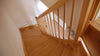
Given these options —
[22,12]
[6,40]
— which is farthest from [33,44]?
[22,12]

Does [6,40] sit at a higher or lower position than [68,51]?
higher

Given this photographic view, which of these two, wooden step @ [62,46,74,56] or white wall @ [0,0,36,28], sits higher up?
white wall @ [0,0,36,28]

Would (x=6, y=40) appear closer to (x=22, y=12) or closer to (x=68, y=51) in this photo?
(x=68, y=51)

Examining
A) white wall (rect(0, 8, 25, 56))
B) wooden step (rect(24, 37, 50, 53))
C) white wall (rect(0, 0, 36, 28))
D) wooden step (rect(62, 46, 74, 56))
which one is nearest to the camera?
white wall (rect(0, 8, 25, 56))

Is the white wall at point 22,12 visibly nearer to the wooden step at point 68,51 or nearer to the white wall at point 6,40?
the white wall at point 6,40

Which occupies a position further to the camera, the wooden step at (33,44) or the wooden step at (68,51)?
the wooden step at (33,44)

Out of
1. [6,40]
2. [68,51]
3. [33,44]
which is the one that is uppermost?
[6,40]

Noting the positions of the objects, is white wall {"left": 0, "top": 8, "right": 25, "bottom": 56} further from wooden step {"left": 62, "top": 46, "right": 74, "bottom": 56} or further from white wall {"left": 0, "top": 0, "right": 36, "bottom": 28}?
white wall {"left": 0, "top": 0, "right": 36, "bottom": 28}

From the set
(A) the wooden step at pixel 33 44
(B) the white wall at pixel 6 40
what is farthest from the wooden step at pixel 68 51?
(B) the white wall at pixel 6 40

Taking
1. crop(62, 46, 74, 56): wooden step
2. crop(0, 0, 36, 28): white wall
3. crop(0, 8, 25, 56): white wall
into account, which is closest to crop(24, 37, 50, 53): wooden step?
crop(0, 8, 25, 56): white wall

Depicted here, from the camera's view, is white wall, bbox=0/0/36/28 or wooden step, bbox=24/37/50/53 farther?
white wall, bbox=0/0/36/28

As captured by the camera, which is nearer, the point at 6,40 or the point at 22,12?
the point at 6,40

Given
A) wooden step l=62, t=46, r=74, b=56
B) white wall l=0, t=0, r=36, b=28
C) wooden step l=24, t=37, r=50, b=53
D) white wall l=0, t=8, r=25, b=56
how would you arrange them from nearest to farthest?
white wall l=0, t=8, r=25, b=56 < wooden step l=62, t=46, r=74, b=56 < wooden step l=24, t=37, r=50, b=53 < white wall l=0, t=0, r=36, b=28

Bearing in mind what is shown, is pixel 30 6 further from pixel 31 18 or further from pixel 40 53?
pixel 40 53
